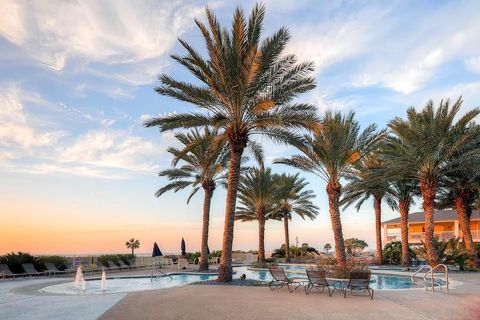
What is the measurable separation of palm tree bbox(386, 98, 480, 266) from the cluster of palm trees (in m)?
0.06

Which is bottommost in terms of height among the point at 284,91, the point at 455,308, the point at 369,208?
the point at 455,308

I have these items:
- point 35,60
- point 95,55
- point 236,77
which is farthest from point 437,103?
point 35,60

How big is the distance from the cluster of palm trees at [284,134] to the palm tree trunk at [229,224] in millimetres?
44

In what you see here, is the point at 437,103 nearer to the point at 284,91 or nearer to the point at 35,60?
the point at 284,91

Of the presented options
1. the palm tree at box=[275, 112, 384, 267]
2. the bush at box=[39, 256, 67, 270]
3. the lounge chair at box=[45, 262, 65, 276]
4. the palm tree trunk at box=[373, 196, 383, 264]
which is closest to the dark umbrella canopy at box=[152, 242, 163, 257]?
the bush at box=[39, 256, 67, 270]

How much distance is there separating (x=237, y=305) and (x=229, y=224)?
25.3 ft

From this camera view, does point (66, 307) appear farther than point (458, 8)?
No

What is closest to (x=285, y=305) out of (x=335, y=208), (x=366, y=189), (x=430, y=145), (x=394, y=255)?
(x=335, y=208)

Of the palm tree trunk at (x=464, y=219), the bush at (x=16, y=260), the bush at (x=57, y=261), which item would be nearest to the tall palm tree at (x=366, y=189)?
the palm tree trunk at (x=464, y=219)

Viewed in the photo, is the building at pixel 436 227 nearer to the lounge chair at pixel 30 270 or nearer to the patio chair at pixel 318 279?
the patio chair at pixel 318 279

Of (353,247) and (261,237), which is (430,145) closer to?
(261,237)

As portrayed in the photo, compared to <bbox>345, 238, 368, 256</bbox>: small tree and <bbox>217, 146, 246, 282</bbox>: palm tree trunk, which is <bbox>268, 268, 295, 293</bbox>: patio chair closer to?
<bbox>217, 146, 246, 282</bbox>: palm tree trunk

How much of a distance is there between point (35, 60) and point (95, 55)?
101 inches

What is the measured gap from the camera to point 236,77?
1823 centimetres
